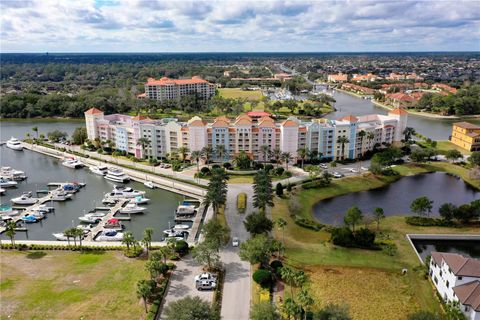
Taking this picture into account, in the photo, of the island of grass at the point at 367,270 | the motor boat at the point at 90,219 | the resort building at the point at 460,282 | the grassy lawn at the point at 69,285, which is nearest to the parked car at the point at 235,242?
the island of grass at the point at 367,270

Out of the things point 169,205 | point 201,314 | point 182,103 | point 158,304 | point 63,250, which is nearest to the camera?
point 201,314

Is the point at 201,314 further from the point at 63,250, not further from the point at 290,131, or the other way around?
the point at 290,131

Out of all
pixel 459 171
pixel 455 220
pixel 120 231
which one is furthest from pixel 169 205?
pixel 459 171

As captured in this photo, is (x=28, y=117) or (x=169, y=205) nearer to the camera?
(x=169, y=205)

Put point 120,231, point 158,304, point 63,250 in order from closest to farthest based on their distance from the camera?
point 158,304 → point 63,250 → point 120,231

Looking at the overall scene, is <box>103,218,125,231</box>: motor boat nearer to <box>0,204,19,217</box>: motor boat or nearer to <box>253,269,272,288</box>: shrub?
<box>0,204,19,217</box>: motor boat

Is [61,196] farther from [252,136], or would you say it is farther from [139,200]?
[252,136]

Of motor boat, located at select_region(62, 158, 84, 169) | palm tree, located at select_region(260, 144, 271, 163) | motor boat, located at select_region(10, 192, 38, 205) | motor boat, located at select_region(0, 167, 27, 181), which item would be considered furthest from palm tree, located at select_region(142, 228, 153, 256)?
motor boat, located at select_region(0, 167, 27, 181)

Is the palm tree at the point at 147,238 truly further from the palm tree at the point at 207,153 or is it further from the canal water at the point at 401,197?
the palm tree at the point at 207,153
